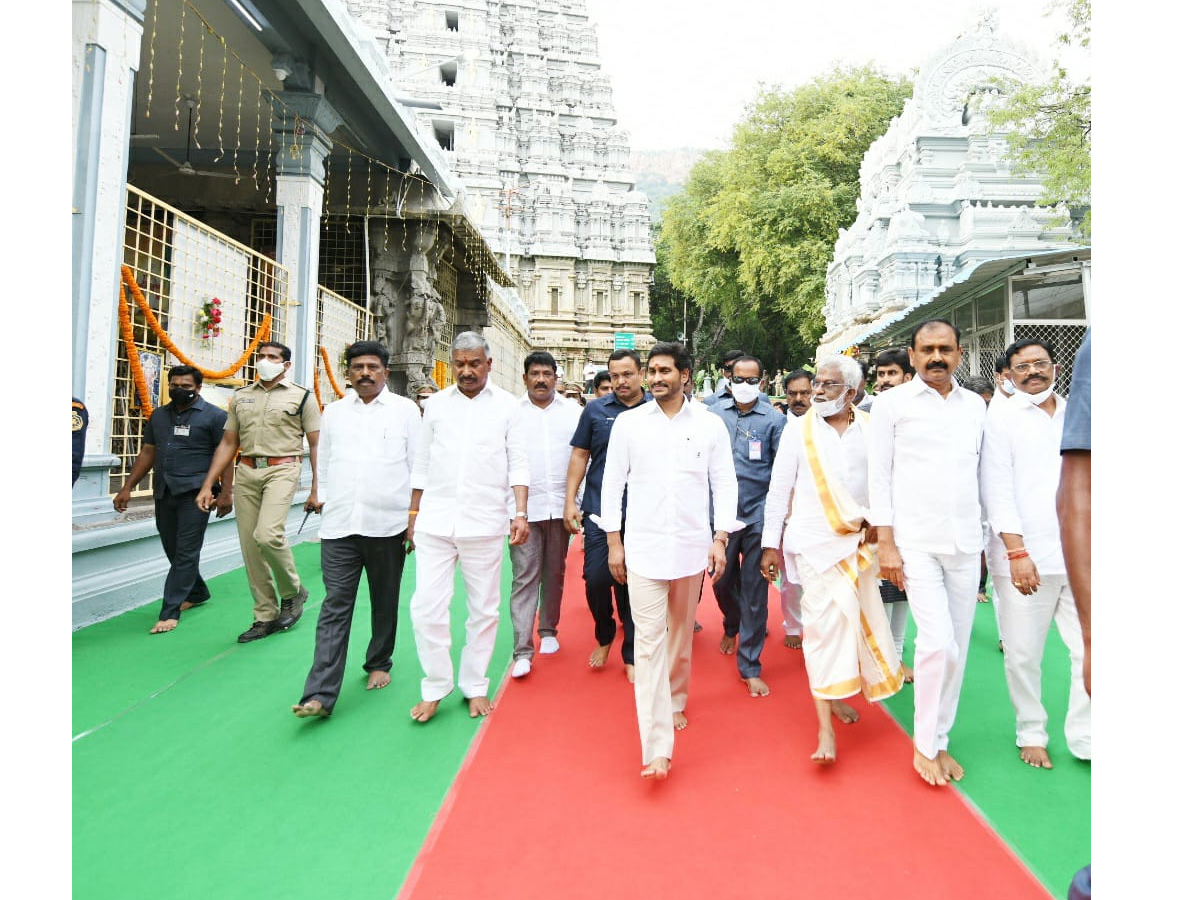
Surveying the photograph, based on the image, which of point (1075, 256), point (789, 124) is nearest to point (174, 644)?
point (1075, 256)

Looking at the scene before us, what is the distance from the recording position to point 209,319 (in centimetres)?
629

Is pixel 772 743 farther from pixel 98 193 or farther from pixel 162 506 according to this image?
pixel 98 193

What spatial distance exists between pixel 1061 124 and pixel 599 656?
43.7 feet

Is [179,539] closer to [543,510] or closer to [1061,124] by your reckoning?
[543,510]

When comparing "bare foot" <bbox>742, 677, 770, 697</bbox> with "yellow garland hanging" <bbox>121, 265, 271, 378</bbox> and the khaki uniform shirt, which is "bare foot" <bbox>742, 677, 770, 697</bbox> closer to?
the khaki uniform shirt

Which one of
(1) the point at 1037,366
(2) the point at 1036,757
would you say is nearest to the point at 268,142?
(1) the point at 1037,366

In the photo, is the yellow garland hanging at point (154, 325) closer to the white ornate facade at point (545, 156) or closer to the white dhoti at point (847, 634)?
the white dhoti at point (847, 634)

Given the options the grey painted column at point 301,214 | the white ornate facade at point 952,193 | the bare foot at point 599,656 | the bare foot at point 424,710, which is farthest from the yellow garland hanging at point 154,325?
the white ornate facade at point 952,193

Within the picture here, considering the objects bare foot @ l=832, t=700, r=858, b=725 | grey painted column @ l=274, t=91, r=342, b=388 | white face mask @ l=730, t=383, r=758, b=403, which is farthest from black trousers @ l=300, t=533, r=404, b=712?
grey painted column @ l=274, t=91, r=342, b=388

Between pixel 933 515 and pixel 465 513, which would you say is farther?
pixel 465 513

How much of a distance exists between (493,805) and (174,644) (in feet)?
9.13

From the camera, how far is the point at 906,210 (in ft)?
49.5

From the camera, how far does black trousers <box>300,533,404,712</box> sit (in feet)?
10.0

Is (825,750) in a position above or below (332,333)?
below
